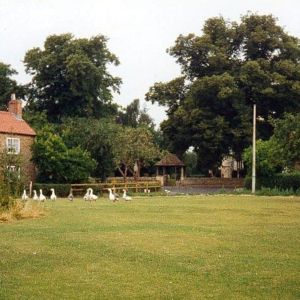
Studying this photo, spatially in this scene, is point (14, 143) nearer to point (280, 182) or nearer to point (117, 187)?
point (117, 187)

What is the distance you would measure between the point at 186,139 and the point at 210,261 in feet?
186

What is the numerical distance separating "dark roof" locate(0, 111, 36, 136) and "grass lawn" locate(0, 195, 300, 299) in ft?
108

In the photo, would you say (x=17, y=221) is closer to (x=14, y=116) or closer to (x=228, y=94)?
(x=14, y=116)

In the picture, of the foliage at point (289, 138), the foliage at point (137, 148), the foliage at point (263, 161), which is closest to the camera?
Result: the foliage at point (289, 138)

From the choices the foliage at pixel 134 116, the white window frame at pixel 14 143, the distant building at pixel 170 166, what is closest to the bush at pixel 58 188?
the white window frame at pixel 14 143

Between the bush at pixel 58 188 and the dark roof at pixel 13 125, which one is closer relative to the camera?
the bush at pixel 58 188

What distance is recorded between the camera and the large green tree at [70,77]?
66062 mm

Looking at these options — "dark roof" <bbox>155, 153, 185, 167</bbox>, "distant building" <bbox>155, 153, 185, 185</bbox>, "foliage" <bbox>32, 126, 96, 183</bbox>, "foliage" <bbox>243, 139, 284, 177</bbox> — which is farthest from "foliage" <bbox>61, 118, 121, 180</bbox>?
"dark roof" <bbox>155, 153, 185, 167</bbox>

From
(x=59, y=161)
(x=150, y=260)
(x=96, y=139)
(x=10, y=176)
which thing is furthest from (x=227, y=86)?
(x=150, y=260)

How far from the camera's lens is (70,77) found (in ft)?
214

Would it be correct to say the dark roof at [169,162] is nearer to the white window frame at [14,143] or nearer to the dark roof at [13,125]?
the dark roof at [13,125]

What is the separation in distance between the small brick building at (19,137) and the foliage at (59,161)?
147cm

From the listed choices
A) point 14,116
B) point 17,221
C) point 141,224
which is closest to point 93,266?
point 141,224

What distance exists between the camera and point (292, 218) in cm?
2438
